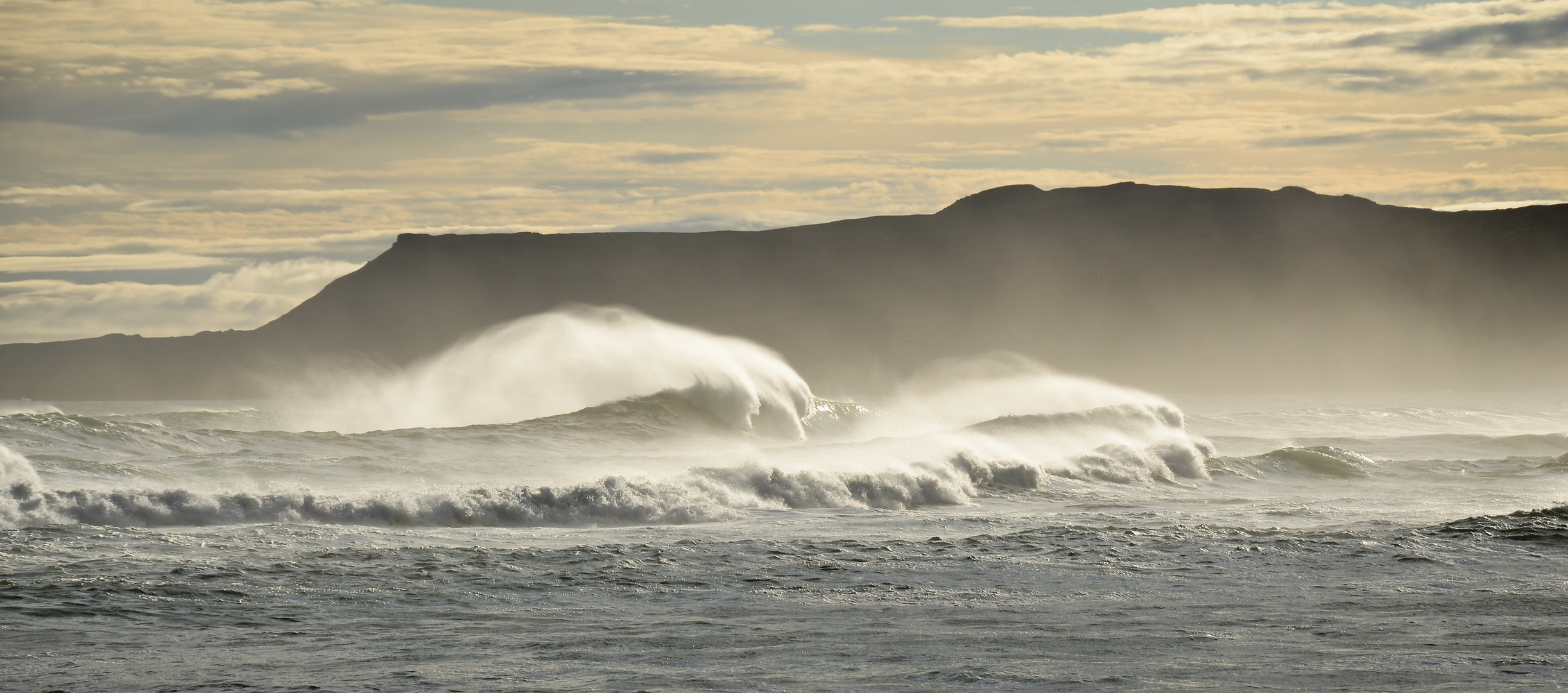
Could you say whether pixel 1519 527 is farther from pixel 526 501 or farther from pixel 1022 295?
pixel 1022 295

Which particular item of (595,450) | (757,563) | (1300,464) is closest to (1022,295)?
(1300,464)

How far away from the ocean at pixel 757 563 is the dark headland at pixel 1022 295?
91.7m

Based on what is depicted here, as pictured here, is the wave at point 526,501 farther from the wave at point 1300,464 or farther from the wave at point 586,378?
the wave at point 586,378

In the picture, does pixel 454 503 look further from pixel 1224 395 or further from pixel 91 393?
pixel 91 393

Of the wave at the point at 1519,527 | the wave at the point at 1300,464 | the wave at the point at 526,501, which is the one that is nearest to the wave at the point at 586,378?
the wave at the point at 1300,464

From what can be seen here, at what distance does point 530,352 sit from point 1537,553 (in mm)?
26279

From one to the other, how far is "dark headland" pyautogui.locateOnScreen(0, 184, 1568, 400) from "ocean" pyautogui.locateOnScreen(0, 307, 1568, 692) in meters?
91.7

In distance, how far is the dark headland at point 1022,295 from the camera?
362ft

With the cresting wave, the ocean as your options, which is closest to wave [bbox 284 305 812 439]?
the cresting wave

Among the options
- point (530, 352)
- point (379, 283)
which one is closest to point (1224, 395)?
point (530, 352)

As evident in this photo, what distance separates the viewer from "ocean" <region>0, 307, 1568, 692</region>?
6.23 metres

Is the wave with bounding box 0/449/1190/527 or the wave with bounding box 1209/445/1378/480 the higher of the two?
the wave with bounding box 0/449/1190/527

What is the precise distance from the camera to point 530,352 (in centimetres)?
3262

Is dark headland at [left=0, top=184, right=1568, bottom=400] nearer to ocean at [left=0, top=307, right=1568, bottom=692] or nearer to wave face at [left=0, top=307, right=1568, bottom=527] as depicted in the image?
wave face at [left=0, top=307, right=1568, bottom=527]
